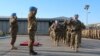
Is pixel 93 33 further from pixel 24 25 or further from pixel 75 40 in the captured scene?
pixel 24 25

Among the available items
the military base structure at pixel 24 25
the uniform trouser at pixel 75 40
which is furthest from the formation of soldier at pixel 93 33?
the uniform trouser at pixel 75 40

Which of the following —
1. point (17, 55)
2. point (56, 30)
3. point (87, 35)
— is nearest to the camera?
point (17, 55)

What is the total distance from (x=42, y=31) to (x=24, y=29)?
3.65 m

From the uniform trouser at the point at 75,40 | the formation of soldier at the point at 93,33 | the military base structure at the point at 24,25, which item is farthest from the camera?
the military base structure at the point at 24,25

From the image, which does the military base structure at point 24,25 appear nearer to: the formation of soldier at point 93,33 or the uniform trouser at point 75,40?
the formation of soldier at point 93,33

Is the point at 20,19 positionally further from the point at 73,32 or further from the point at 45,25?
the point at 73,32

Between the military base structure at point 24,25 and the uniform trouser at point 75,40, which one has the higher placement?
the military base structure at point 24,25

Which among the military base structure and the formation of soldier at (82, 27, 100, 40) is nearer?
the formation of soldier at (82, 27, 100, 40)

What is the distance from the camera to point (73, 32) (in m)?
16.2

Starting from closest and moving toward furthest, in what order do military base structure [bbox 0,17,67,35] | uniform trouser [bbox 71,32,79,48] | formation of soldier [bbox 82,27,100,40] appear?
uniform trouser [bbox 71,32,79,48]
formation of soldier [bbox 82,27,100,40]
military base structure [bbox 0,17,67,35]

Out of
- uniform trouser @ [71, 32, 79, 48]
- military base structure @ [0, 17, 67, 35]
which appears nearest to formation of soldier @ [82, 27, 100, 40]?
military base structure @ [0, 17, 67, 35]

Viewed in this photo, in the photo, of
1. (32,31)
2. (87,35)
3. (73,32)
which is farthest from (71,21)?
(87,35)

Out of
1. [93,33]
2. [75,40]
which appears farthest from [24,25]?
[75,40]

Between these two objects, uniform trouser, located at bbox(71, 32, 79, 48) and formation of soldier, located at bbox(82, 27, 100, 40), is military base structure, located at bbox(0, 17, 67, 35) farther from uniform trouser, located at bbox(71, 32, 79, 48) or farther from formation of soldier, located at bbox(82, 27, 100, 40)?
uniform trouser, located at bbox(71, 32, 79, 48)
